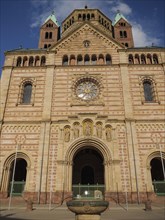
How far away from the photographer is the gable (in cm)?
2703

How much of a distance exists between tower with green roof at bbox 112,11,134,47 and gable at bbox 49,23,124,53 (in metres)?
13.1

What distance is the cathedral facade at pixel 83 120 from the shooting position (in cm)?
1972

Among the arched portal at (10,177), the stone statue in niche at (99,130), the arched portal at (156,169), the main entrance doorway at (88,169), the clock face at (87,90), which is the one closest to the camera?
the arched portal at (10,177)

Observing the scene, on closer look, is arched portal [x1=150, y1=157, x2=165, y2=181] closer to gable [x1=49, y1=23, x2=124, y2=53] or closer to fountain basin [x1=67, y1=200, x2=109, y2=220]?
gable [x1=49, y1=23, x2=124, y2=53]

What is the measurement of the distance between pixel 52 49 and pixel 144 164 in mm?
18253

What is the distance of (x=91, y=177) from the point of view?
2481 centimetres

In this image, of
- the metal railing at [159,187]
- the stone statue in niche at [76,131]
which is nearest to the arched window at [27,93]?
the stone statue in niche at [76,131]

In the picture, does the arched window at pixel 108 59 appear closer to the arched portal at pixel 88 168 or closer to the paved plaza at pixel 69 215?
the arched portal at pixel 88 168

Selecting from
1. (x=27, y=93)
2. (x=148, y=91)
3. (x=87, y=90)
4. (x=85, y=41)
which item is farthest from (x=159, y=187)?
(x=85, y=41)

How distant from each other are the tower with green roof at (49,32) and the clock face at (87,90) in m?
19.1

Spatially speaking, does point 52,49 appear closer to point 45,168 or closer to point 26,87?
point 26,87

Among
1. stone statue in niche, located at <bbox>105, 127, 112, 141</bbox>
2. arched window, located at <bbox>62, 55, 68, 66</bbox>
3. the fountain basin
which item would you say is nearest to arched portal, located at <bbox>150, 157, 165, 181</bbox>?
stone statue in niche, located at <bbox>105, 127, 112, 141</bbox>

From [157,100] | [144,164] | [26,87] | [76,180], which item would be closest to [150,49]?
[157,100]

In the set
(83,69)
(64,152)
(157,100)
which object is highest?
(83,69)
